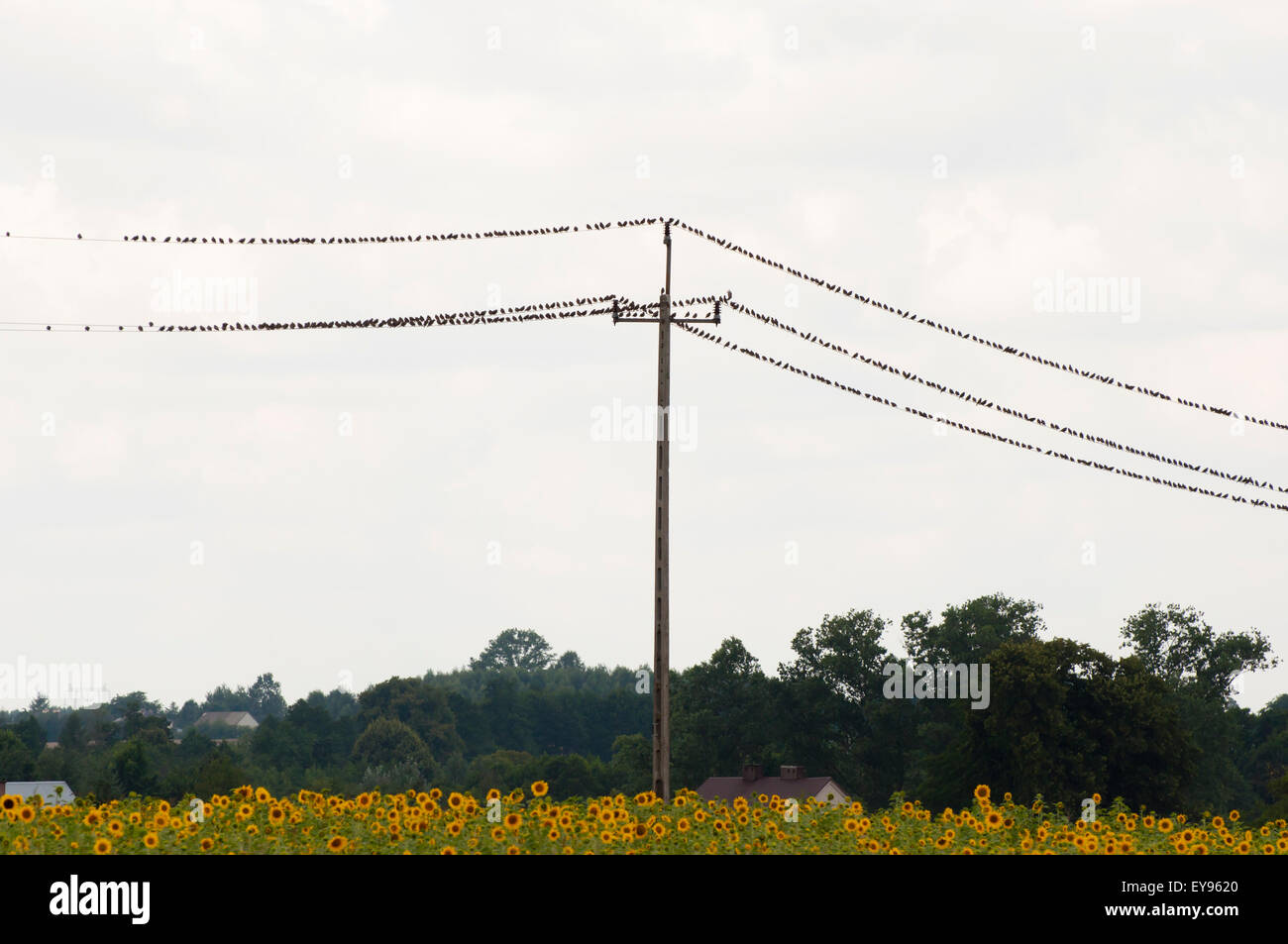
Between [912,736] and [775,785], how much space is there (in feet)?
25.6

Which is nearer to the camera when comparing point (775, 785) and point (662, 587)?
point (662, 587)

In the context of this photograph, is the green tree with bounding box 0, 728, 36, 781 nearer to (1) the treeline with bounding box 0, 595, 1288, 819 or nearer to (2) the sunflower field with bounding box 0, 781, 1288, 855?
(1) the treeline with bounding box 0, 595, 1288, 819

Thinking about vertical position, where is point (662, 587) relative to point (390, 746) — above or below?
above

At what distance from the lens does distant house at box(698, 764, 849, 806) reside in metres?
80.4

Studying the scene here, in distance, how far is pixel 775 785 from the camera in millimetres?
82375

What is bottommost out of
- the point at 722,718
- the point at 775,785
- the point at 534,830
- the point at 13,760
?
the point at 13,760

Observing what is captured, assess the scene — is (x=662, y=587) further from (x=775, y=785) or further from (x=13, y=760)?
(x=13, y=760)

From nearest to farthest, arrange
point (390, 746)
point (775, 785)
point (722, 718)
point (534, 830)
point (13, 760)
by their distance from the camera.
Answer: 1. point (534, 830)
2. point (775, 785)
3. point (722, 718)
4. point (13, 760)
5. point (390, 746)

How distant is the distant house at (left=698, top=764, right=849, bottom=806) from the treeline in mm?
2424

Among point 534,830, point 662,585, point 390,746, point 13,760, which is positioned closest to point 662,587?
point 662,585
